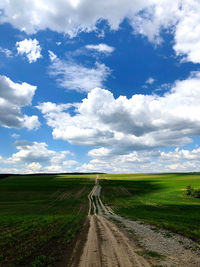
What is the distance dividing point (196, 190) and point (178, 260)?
199 ft

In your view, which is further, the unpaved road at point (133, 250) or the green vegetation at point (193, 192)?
the green vegetation at point (193, 192)

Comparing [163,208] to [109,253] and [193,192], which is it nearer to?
[193,192]

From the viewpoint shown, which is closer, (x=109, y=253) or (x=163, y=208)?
(x=109, y=253)

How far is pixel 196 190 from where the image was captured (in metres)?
64.2

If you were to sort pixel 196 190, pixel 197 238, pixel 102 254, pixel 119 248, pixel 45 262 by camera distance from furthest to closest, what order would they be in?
1. pixel 196 190
2. pixel 197 238
3. pixel 119 248
4. pixel 102 254
5. pixel 45 262

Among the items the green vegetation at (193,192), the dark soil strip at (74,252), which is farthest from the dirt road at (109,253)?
the green vegetation at (193,192)

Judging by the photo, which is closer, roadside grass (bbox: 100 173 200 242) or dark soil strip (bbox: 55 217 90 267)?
dark soil strip (bbox: 55 217 90 267)

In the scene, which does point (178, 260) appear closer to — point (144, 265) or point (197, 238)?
point (144, 265)

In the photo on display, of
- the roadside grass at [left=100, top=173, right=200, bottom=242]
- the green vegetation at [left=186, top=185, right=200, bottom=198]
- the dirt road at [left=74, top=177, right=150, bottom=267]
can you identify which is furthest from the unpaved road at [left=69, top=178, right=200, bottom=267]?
the green vegetation at [left=186, top=185, right=200, bottom=198]

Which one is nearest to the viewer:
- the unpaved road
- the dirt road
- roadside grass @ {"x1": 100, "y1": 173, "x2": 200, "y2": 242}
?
the dirt road

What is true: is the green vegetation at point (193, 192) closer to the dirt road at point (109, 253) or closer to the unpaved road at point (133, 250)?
the unpaved road at point (133, 250)

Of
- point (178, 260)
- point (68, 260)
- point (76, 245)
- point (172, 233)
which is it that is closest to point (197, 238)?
point (172, 233)

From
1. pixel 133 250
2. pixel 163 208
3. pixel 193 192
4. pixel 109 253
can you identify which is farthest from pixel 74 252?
pixel 193 192

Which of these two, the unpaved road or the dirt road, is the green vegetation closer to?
the unpaved road
